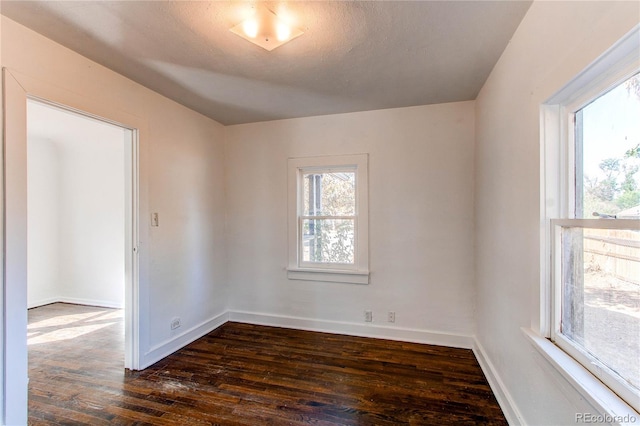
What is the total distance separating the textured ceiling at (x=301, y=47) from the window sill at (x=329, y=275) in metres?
1.75

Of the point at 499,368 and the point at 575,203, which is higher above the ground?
the point at 575,203

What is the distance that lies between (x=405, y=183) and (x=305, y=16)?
1.83 m

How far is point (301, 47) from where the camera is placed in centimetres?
186

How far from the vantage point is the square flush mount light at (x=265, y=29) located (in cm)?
151

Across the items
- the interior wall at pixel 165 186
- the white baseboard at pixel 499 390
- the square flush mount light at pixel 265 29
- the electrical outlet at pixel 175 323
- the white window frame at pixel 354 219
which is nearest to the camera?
the square flush mount light at pixel 265 29

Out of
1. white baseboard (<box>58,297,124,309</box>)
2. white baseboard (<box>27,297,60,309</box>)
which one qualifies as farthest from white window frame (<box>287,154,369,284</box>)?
white baseboard (<box>27,297,60,309</box>)

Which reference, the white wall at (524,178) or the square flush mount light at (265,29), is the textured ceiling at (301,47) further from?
the white wall at (524,178)

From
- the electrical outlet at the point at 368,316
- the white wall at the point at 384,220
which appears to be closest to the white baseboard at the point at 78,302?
the white wall at the point at 384,220

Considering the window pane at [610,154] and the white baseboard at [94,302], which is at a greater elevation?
the window pane at [610,154]

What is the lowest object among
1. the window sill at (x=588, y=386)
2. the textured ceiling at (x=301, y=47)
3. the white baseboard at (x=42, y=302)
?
the white baseboard at (x=42, y=302)

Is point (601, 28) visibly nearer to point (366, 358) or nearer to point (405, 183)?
point (405, 183)

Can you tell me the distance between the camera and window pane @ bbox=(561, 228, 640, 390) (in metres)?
0.97

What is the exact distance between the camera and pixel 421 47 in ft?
6.11

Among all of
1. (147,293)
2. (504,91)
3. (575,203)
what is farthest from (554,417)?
(147,293)
